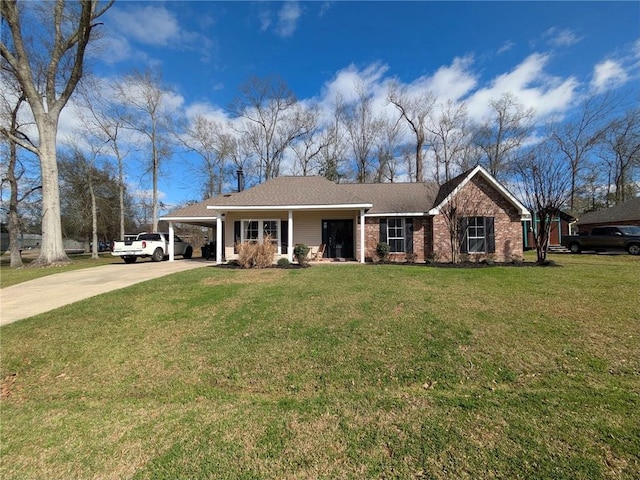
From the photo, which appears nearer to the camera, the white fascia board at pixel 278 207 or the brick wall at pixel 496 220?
the white fascia board at pixel 278 207

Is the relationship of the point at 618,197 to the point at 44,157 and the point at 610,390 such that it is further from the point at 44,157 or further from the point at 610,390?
the point at 44,157

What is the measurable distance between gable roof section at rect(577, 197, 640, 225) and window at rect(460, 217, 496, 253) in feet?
67.3

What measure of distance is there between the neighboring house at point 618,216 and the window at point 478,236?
67.3ft

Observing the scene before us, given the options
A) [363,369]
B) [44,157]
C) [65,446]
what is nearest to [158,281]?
[65,446]

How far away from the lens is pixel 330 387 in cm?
370

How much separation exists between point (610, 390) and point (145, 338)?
657cm

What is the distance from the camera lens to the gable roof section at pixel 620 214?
84.1ft

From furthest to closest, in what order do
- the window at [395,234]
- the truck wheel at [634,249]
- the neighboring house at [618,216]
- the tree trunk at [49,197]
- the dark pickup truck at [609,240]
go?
the neighboring house at [618,216]
the dark pickup truck at [609,240]
the truck wheel at [634,249]
the tree trunk at [49,197]
the window at [395,234]

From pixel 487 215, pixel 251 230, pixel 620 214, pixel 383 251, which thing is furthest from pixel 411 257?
pixel 620 214

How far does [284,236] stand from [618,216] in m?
31.0

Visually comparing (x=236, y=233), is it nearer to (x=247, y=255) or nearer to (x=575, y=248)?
(x=247, y=255)

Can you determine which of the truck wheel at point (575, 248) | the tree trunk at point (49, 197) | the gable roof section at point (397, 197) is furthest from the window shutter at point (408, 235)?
the tree trunk at point (49, 197)

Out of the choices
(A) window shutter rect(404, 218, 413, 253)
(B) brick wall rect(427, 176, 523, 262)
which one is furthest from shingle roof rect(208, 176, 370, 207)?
(B) brick wall rect(427, 176, 523, 262)

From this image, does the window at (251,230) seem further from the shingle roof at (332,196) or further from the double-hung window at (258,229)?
the shingle roof at (332,196)
